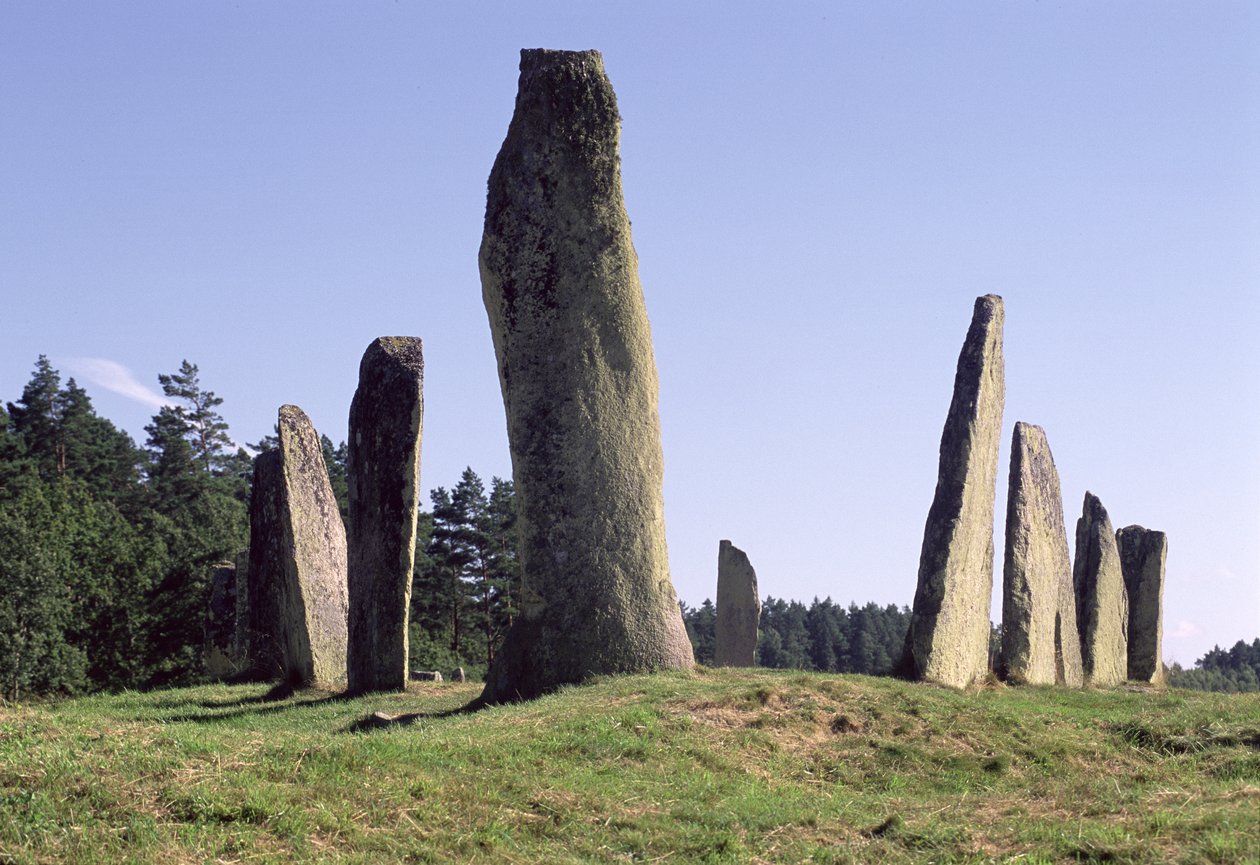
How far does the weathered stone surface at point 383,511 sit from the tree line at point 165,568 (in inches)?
622

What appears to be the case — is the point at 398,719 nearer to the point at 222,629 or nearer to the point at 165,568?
the point at 222,629

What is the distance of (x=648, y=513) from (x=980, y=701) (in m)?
3.95

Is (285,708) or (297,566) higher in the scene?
(297,566)

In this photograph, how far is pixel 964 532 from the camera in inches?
760

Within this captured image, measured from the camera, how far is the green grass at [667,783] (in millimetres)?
8219

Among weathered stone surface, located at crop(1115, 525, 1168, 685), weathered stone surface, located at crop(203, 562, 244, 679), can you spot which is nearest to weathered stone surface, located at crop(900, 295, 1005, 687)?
weathered stone surface, located at crop(1115, 525, 1168, 685)

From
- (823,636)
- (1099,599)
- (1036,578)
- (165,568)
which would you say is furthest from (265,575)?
(823,636)

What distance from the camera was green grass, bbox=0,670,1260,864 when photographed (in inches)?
324

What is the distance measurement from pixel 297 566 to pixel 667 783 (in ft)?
34.5

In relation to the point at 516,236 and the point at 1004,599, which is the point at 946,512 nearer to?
the point at 1004,599

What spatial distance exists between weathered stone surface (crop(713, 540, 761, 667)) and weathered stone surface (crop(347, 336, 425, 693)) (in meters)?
10.6

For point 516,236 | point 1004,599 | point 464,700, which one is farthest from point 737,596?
point 516,236

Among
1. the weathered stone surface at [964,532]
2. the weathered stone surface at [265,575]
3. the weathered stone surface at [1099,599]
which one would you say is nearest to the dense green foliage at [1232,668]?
the weathered stone surface at [1099,599]

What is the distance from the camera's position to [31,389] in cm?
6278
